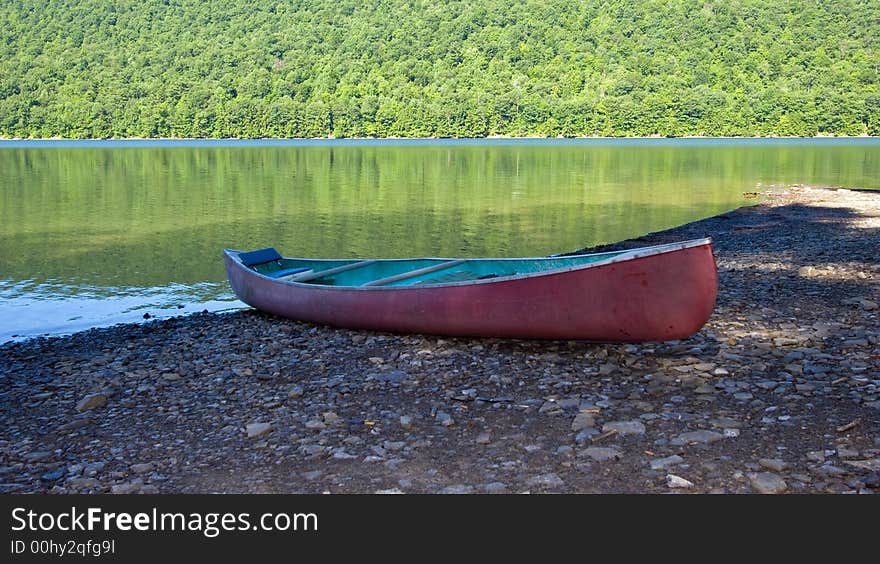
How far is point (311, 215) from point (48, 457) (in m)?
25.3

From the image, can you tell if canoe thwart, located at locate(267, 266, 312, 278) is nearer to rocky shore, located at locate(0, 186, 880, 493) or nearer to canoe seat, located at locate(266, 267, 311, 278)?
canoe seat, located at locate(266, 267, 311, 278)

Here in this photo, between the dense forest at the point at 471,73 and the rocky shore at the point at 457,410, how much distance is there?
493ft

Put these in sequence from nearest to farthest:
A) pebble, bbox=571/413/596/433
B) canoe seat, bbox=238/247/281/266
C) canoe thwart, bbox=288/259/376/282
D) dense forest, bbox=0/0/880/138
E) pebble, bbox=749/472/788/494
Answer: pebble, bbox=749/472/788/494
pebble, bbox=571/413/596/433
canoe thwart, bbox=288/259/376/282
canoe seat, bbox=238/247/281/266
dense forest, bbox=0/0/880/138

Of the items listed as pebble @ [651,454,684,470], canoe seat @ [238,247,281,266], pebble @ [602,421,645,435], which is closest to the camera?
pebble @ [651,454,684,470]

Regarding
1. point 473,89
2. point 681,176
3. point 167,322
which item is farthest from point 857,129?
point 167,322

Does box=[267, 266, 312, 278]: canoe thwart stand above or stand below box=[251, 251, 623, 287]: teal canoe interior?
below

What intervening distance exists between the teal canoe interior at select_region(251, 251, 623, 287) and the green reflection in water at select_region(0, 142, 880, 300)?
4992mm

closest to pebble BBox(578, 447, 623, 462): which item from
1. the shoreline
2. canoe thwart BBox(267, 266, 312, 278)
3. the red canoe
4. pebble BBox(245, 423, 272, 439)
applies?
the red canoe

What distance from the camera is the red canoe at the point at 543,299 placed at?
29.3 feet

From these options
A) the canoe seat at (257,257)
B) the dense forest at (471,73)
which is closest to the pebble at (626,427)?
the canoe seat at (257,257)

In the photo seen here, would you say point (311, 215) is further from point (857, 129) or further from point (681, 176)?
point (857, 129)

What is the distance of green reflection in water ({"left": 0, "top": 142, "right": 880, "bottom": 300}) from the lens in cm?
2248

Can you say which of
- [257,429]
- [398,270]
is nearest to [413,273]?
[398,270]

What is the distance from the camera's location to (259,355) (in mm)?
10758
